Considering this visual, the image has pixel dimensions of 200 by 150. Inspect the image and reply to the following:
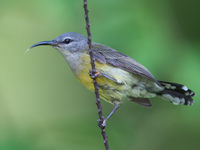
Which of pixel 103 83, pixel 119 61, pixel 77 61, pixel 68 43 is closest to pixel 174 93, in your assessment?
pixel 119 61

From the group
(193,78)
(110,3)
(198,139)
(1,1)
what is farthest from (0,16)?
(198,139)

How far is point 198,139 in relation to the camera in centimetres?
559

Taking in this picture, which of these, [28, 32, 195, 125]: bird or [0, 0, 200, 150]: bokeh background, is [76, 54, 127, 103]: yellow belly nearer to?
[28, 32, 195, 125]: bird

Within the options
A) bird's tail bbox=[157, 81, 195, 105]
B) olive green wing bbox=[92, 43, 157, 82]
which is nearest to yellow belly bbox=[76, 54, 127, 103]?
olive green wing bbox=[92, 43, 157, 82]

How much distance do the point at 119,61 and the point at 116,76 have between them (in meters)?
0.33

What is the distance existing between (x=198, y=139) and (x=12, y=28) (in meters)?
4.24

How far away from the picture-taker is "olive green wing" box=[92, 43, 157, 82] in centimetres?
507

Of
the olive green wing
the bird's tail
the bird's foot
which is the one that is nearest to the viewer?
the bird's foot

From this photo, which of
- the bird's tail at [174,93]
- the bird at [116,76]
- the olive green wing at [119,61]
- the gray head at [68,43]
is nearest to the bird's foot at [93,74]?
the bird at [116,76]

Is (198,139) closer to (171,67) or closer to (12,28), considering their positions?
(171,67)

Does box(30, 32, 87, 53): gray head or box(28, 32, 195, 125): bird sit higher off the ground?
box(30, 32, 87, 53): gray head

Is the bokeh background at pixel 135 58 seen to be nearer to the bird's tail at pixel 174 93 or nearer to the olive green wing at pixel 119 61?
the bird's tail at pixel 174 93

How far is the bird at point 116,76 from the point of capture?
4.95 meters

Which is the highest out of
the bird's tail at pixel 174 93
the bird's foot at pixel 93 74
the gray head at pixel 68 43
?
the gray head at pixel 68 43
